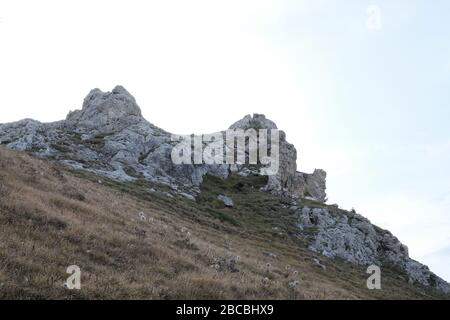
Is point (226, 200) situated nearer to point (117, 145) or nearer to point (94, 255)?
point (117, 145)

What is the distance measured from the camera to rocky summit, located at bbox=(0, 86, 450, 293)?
200 feet

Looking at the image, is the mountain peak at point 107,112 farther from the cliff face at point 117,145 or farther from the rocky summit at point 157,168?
the rocky summit at point 157,168

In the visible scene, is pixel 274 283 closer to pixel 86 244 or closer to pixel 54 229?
pixel 86 244

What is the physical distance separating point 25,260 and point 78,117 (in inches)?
3625

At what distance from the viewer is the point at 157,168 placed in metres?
70.4

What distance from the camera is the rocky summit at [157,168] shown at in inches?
2397

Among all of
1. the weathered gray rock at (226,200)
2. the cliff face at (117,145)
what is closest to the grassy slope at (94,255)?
the cliff face at (117,145)

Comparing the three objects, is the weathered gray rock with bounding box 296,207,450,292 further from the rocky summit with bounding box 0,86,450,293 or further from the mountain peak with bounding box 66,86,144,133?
the mountain peak with bounding box 66,86,144,133

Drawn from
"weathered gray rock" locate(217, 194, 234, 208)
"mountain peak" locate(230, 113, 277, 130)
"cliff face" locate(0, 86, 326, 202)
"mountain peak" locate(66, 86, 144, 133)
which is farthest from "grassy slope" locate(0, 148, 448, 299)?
"mountain peak" locate(230, 113, 277, 130)

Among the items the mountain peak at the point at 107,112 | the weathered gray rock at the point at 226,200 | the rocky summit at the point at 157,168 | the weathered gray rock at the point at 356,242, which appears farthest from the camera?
the mountain peak at the point at 107,112

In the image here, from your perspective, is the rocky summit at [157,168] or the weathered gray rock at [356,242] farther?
the rocky summit at [157,168]

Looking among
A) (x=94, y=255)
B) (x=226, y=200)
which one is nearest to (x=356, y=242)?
(x=226, y=200)

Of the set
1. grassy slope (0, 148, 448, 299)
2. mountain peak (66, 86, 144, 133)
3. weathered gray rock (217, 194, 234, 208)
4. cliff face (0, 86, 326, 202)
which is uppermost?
mountain peak (66, 86, 144, 133)

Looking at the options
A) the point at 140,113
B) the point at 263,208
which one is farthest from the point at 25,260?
the point at 140,113
